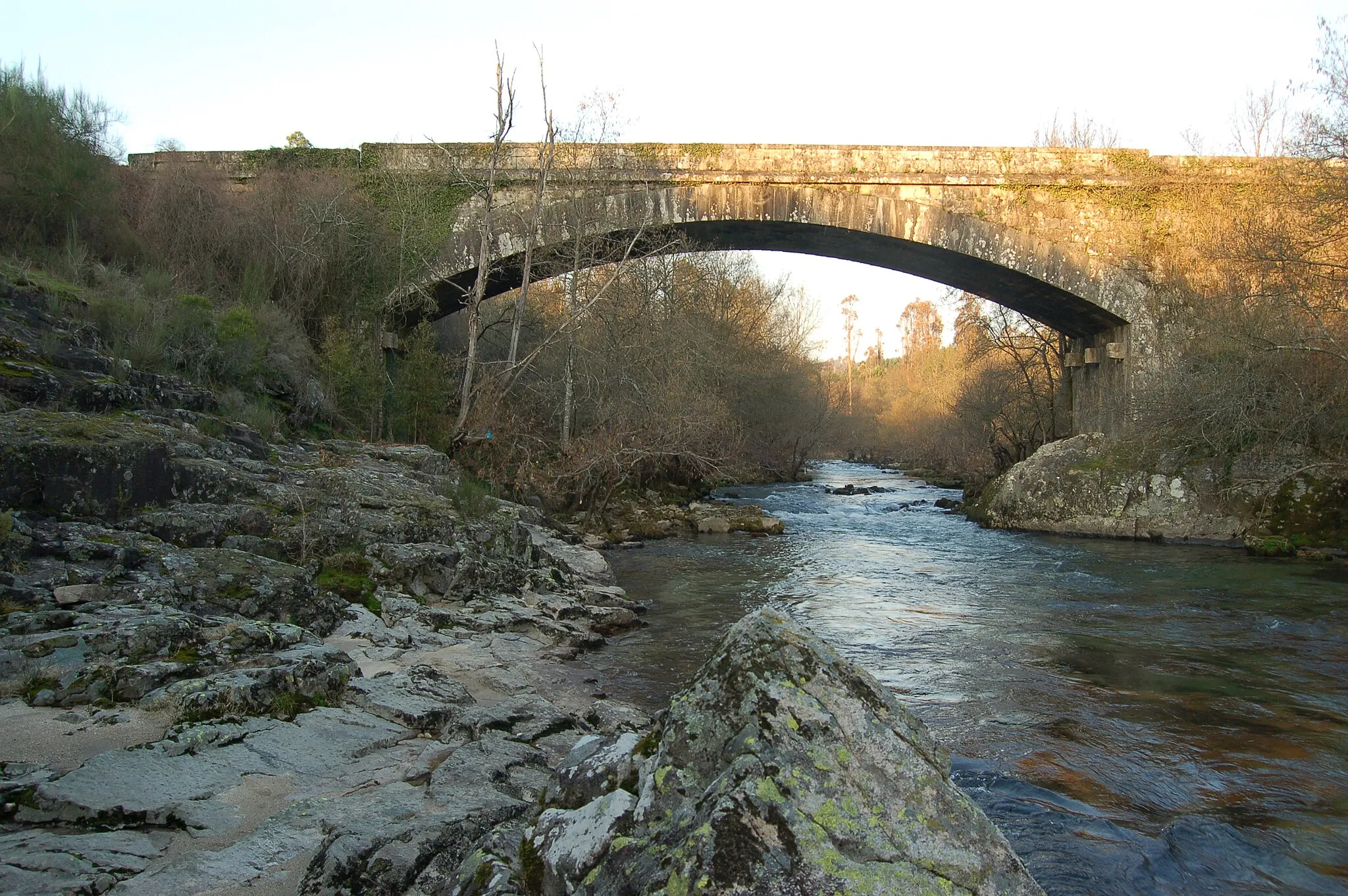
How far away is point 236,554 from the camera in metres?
5.83

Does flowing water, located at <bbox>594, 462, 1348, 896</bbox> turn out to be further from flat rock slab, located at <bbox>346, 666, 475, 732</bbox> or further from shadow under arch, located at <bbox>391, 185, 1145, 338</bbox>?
shadow under arch, located at <bbox>391, 185, 1145, 338</bbox>

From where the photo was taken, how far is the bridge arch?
15766mm

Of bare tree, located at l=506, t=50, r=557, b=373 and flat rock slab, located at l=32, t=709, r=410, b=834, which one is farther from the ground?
bare tree, located at l=506, t=50, r=557, b=373

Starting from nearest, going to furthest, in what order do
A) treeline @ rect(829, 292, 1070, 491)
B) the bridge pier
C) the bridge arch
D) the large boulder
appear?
1. the large boulder
2. the bridge arch
3. the bridge pier
4. treeline @ rect(829, 292, 1070, 491)

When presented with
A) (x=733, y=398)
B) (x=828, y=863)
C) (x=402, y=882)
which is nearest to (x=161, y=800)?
(x=402, y=882)

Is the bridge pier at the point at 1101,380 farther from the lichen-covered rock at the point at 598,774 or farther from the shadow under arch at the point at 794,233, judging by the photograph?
the lichen-covered rock at the point at 598,774

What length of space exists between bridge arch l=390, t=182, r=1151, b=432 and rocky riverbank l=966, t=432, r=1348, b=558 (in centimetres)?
153

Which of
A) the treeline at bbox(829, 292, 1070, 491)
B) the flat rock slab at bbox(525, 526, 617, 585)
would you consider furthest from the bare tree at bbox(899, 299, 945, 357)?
the flat rock slab at bbox(525, 526, 617, 585)

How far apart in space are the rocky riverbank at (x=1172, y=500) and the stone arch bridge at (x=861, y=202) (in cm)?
166

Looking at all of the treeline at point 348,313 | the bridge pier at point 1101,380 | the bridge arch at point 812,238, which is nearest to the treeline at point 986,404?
the bridge pier at point 1101,380

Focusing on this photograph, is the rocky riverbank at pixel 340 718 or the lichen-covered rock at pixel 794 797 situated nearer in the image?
the lichen-covered rock at pixel 794 797

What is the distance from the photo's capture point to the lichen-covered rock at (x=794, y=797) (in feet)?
6.44

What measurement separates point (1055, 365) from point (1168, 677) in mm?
17975

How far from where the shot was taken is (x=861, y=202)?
16000mm
